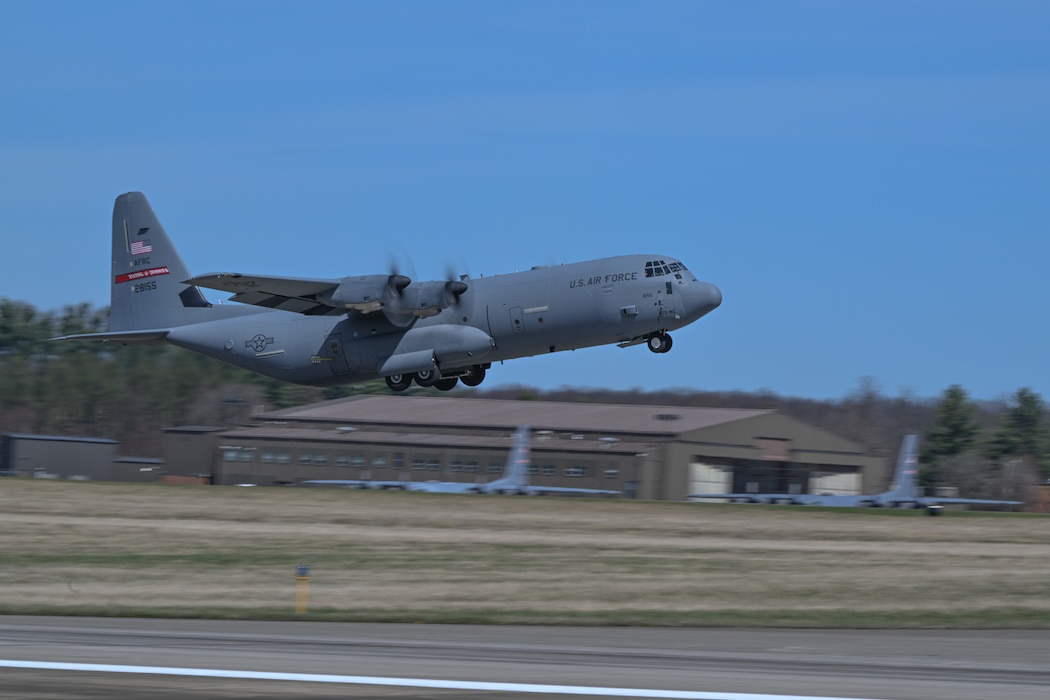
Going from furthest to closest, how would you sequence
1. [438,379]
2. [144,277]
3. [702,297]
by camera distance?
[144,277]
[438,379]
[702,297]

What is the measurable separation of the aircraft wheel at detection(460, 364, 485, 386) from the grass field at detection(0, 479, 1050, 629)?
17.6 ft

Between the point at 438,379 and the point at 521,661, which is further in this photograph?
the point at 438,379

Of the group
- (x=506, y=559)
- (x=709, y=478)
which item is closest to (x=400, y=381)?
(x=506, y=559)

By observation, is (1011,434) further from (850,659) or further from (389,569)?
(850,659)

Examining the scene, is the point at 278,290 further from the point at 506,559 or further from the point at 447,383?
the point at 506,559

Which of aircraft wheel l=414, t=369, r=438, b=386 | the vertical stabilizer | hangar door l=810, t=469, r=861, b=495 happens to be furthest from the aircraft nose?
hangar door l=810, t=469, r=861, b=495

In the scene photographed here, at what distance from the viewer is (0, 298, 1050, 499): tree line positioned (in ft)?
221

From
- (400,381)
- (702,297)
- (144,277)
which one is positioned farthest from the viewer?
(144,277)

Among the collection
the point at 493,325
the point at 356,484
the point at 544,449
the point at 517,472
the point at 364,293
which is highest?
the point at 364,293

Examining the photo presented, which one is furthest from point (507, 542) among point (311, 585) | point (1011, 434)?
point (1011, 434)

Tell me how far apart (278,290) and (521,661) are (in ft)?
66.3

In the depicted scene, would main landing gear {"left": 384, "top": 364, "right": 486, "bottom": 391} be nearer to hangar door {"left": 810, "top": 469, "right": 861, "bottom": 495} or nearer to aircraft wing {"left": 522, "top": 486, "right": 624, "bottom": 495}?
aircraft wing {"left": 522, "top": 486, "right": 624, "bottom": 495}

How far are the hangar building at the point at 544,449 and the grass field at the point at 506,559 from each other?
15127 millimetres

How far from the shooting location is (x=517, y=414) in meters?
80.0
